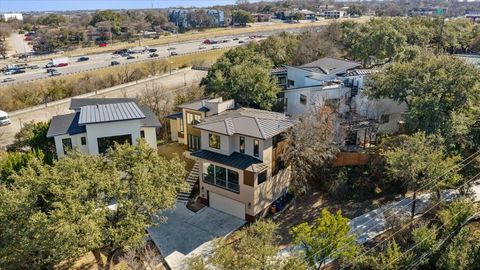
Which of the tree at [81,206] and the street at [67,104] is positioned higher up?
the tree at [81,206]

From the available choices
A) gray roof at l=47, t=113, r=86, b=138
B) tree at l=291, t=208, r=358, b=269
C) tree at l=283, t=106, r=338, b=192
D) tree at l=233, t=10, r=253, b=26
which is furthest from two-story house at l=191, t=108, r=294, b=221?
tree at l=233, t=10, r=253, b=26

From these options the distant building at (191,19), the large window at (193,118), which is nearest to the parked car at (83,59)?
the large window at (193,118)

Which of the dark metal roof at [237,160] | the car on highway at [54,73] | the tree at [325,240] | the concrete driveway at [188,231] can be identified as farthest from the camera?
the car on highway at [54,73]

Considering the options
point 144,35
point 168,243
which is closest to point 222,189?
point 168,243

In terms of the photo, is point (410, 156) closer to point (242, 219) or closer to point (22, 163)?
point (242, 219)

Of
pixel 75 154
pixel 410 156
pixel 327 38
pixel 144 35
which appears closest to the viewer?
pixel 75 154

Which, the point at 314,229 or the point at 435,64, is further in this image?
the point at 435,64

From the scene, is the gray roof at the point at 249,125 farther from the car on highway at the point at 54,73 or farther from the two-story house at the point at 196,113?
the car on highway at the point at 54,73
